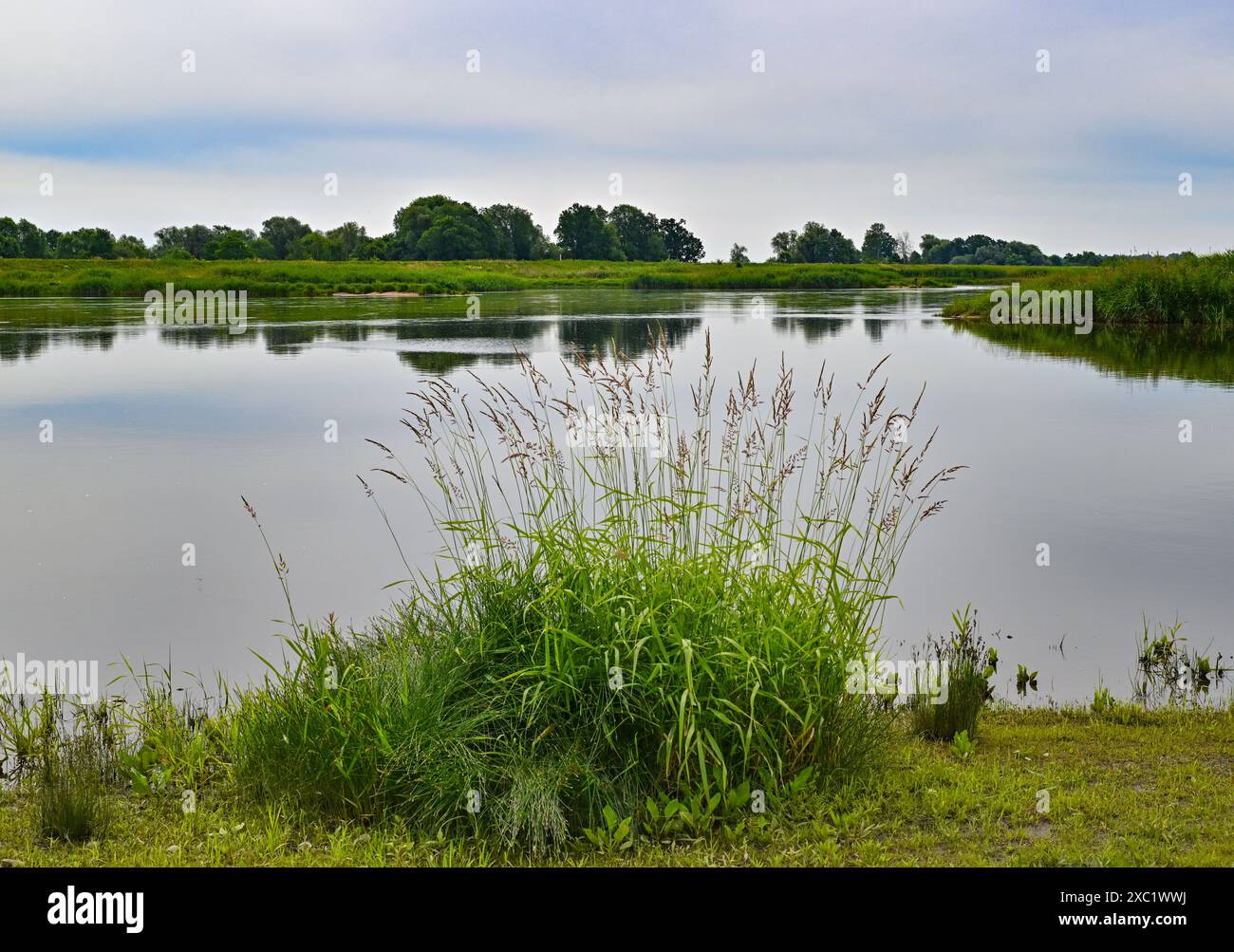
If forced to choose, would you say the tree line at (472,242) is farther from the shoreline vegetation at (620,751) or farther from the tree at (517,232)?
the shoreline vegetation at (620,751)

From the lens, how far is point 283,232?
11031 cm

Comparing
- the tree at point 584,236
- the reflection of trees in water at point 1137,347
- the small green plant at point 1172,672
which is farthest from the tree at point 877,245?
the small green plant at point 1172,672

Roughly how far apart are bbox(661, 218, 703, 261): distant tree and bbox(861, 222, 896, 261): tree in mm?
17794

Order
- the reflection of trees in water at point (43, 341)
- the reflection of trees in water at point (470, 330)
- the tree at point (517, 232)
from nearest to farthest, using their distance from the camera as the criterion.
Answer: the reflection of trees in water at point (43, 341) < the reflection of trees in water at point (470, 330) < the tree at point (517, 232)

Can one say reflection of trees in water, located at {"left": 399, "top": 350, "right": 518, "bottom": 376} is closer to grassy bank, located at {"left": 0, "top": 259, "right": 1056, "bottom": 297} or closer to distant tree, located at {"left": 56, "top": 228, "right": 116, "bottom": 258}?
grassy bank, located at {"left": 0, "top": 259, "right": 1056, "bottom": 297}

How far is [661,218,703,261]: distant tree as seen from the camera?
117 meters

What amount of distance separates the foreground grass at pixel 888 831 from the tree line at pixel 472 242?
288 ft

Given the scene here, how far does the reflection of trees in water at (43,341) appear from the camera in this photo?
2592 centimetres

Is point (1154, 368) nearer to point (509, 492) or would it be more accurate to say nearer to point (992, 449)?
point (992, 449)

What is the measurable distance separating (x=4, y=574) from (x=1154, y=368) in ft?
68.5

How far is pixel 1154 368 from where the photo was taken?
A: 22.1m

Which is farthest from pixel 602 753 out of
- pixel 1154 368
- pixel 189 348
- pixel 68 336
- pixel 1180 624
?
pixel 68 336

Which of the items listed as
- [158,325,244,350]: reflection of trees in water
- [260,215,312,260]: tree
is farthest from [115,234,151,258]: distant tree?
[158,325,244,350]: reflection of trees in water

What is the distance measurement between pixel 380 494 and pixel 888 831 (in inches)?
312
